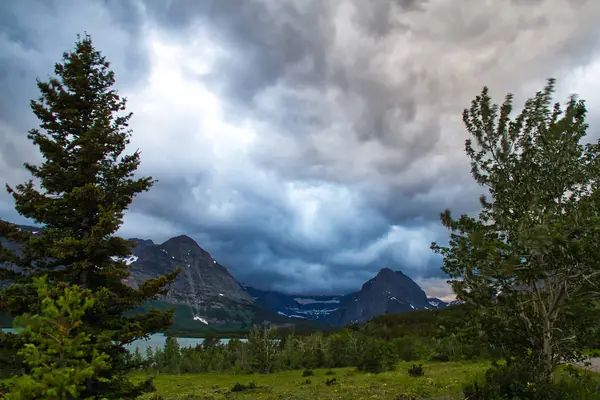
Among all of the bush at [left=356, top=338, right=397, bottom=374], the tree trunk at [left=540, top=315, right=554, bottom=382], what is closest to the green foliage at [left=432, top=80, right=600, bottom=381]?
the tree trunk at [left=540, top=315, right=554, bottom=382]

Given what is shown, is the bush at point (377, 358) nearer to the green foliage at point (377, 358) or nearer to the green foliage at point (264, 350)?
the green foliage at point (377, 358)

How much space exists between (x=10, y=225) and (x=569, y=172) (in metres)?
25.0

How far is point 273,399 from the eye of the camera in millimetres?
34344

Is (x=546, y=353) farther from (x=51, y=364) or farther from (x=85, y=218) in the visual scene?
(x=85, y=218)

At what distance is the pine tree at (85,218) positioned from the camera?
17.8 meters

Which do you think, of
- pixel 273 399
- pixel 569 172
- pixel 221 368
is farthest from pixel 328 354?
pixel 569 172

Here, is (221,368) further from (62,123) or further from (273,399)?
(62,123)

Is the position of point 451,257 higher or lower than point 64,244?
lower

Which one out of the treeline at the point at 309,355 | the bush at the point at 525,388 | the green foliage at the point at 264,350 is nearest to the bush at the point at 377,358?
the treeline at the point at 309,355

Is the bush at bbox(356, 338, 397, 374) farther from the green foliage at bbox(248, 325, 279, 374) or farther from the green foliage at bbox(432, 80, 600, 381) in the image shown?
the green foliage at bbox(432, 80, 600, 381)

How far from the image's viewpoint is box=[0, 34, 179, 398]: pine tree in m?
17.8

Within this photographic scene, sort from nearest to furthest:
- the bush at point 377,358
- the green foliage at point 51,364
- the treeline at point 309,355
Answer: the green foliage at point 51,364 < the bush at point 377,358 < the treeline at point 309,355

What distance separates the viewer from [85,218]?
64.6ft

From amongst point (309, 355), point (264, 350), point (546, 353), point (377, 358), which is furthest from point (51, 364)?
point (309, 355)
